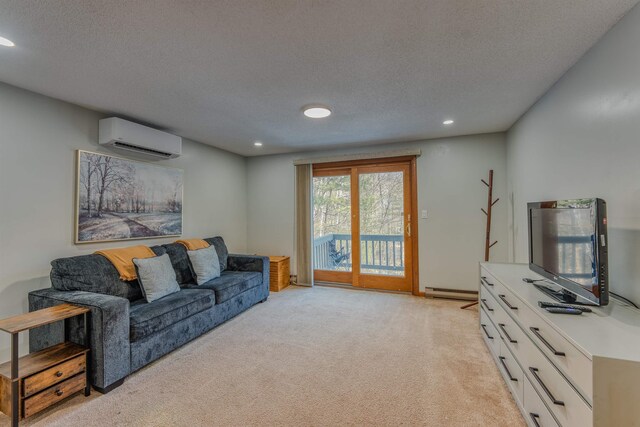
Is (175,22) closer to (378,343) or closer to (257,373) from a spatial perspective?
(257,373)

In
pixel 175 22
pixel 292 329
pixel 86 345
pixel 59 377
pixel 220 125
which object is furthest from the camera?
pixel 220 125

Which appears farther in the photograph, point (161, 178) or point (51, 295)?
point (161, 178)

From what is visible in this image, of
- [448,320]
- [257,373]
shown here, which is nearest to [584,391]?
[257,373]

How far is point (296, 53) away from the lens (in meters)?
1.93

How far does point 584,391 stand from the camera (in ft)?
3.66

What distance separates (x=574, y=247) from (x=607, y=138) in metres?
0.76

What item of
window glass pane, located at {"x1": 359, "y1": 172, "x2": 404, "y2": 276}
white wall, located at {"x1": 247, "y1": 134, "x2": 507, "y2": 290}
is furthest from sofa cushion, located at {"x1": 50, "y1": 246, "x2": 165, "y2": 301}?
white wall, located at {"x1": 247, "y1": 134, "x2": 507, "y2": 290}

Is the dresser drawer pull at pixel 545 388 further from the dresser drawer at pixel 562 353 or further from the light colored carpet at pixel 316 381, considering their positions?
the light colored carpet at pixel 316 381

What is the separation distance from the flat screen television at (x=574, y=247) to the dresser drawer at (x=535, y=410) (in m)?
0.57

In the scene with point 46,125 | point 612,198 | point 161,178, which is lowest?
point 612,198

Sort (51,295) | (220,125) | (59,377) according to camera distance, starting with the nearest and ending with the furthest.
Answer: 1. (59,377)
2. (51,295)
3. (220,125)

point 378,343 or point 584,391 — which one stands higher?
point 584,391

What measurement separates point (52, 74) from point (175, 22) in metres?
1.37

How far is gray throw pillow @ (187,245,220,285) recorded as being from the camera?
340 centimetres
